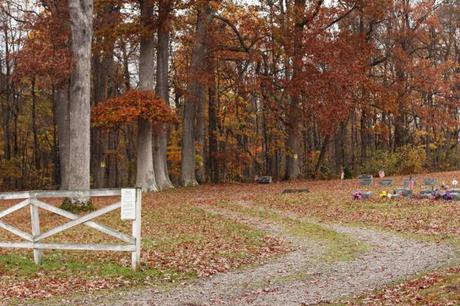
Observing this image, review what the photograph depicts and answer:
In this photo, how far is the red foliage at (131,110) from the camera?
2664 cm

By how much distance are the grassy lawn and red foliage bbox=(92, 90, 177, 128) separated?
1020cm

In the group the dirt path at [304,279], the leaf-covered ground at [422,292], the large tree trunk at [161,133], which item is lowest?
the dirt path at [304,279]

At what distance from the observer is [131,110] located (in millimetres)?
26516

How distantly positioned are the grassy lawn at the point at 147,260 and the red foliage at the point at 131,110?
33.5ft

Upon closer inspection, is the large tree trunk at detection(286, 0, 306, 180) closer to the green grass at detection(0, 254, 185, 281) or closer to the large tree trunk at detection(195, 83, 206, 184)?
the large tree trunk at detection(195, 83, 206, 184)

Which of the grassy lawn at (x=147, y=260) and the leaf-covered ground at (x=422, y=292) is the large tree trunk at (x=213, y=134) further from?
the leaf-covered ground at (x=422, y=292)

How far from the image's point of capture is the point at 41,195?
11.5 meters

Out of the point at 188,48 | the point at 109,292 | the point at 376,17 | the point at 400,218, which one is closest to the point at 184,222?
the point at 400,218

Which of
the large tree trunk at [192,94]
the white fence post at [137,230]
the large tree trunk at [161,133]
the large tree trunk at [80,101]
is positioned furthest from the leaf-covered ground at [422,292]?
the large tree trunk at [192,94]

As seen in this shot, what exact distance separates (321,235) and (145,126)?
16.0 meters

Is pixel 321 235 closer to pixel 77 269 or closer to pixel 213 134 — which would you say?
pixel 77 269

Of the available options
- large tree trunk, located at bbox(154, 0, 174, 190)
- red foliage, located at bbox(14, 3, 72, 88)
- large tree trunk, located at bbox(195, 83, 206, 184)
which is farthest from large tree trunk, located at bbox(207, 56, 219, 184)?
red foliage, located at bbox(14, 3, 72, 88)

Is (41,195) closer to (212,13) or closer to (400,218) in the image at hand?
(400,218)

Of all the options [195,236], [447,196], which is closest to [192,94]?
[447,196]
